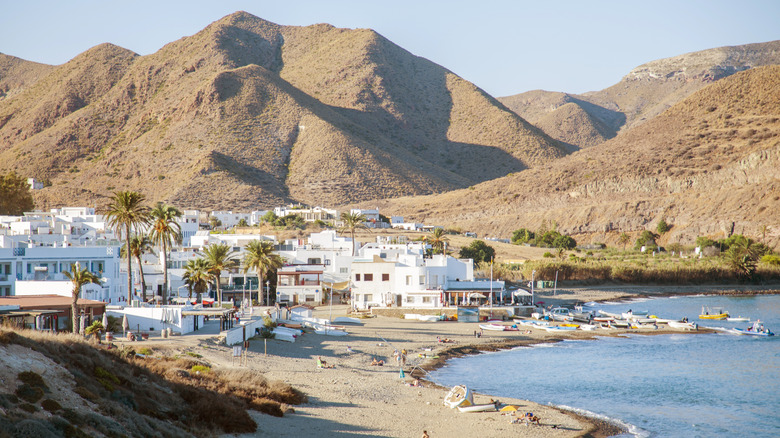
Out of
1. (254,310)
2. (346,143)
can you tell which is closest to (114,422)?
(254,310)

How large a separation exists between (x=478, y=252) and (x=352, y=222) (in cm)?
1902

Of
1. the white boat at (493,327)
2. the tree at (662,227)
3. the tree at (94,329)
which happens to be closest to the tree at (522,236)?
the tree at (662,227)

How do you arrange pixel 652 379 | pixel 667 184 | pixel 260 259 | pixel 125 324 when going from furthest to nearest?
pixel 667 184 < pixel 260 259 < pixel 652 379 < pixel 125 324

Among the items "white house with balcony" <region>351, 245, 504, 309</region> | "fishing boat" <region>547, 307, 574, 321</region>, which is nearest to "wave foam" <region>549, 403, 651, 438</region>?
"white house with balcony" <region>351, 245, 504, 309</region>

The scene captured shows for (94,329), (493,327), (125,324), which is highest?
(94,329)

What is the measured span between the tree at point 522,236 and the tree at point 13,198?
245 feet

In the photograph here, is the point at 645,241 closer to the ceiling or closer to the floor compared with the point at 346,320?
closer to the ceiling

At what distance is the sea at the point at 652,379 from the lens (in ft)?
97.8

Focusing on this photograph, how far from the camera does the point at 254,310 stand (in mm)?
50188

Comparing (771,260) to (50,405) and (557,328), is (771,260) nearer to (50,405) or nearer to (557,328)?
(557,328)

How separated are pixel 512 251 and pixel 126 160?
8773 centimetres

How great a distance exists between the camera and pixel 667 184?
129 meters

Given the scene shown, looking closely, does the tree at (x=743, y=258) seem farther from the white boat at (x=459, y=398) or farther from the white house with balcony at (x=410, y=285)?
the white boat at (x=459, y=398)

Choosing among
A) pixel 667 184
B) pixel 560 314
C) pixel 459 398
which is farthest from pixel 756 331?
pixel 667 184
